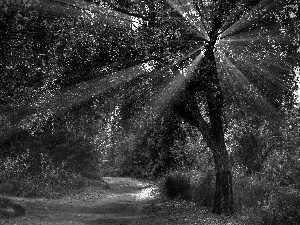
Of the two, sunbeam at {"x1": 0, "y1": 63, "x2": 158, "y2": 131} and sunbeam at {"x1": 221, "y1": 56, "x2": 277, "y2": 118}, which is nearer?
sunbeam at {"x1": 0, "y1": 63, "x2": 158, "y2": 131}

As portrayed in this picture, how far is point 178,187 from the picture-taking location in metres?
25.9

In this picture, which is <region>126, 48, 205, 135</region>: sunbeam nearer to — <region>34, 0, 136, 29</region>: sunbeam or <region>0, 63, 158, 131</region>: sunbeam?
<region>0, 63, 158, 131</region>: sunbeam

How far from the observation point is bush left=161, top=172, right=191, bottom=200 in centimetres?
2467

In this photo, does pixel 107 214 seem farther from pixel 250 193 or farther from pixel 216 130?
pixel 250 193

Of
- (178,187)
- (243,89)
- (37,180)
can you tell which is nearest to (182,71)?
(243,89)

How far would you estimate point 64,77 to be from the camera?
62.3 ft

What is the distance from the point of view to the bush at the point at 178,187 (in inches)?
971

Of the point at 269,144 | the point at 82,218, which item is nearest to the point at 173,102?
the point at 82,218

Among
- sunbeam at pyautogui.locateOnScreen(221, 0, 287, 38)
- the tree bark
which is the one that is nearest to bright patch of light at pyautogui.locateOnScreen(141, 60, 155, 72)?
the tree bark

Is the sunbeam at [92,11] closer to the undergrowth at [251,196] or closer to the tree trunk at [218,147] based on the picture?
the tree trunk at [218,147]

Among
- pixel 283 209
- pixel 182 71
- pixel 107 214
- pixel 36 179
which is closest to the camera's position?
pixel 283 209

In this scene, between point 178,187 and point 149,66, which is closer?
point 149,66

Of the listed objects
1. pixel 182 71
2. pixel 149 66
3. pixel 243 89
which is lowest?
pixel 243 89

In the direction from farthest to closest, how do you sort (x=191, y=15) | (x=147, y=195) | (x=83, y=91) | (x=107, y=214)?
1. (x=147, y=195)
2. (x=107, y=214)
3. (x=83, y=91)
4. (x=191, y=15)
